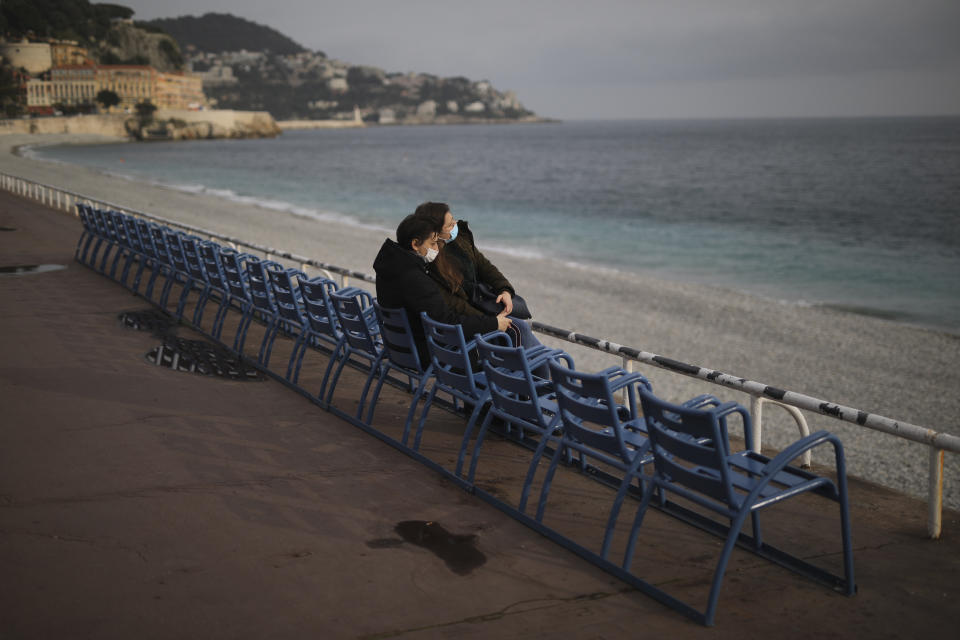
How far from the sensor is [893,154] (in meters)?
96.1

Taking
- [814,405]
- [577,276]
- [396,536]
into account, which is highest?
[814,405]

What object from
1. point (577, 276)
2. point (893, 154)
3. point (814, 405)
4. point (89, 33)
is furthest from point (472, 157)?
point (89, 33)

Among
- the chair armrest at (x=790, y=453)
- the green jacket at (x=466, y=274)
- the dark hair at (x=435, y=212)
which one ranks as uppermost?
the dark hair at (x=435, y=212)

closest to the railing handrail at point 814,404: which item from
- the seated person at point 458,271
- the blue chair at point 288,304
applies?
the seated person at point 458,271

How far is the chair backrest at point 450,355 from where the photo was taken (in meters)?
4.88

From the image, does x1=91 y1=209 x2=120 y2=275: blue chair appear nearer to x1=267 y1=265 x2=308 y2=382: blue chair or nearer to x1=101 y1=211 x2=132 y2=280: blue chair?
x1=101 y1=211 x2=132 y2=280: blue chair

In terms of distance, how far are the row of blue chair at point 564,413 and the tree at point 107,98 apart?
595 ft

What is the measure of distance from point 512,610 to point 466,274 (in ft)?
10.1

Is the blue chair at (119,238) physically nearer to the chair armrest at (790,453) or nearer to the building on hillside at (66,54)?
the chair armrest at (790,453)

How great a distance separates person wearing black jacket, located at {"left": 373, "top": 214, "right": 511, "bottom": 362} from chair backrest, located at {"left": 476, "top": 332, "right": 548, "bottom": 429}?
72 cm

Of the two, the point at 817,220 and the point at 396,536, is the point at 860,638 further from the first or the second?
the point at 817,220

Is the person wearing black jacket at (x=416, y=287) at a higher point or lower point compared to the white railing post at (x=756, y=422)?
higher

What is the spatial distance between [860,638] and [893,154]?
347 ft

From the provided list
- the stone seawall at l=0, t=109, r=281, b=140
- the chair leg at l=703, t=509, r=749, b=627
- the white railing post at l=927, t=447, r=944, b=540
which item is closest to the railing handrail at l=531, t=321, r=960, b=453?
the white railing post at l=927, t=447, r=944, b=540
